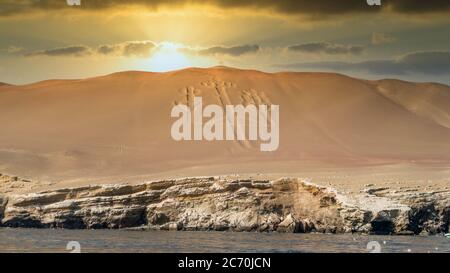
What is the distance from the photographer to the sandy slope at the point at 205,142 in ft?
308

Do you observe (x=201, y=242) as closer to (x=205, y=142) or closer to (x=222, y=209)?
(x=222, y=209)

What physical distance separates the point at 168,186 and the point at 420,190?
14064 millimetres

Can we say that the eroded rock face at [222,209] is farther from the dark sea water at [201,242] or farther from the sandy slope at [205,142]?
the sandy slope at [205,142]

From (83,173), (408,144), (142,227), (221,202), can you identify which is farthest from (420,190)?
(408,144)

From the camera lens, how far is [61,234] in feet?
176

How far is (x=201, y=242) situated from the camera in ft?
157

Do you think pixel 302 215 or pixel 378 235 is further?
pixel 302 215

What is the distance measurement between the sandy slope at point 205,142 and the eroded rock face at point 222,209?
62.5 feet

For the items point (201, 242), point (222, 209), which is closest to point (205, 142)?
point (222, 209)

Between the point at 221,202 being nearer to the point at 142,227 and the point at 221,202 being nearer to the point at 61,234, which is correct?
the point at 142,227

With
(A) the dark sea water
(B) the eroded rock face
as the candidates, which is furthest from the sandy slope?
(A) the dark sea water

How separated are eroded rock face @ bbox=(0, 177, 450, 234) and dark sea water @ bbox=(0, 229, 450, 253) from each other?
297 cm
